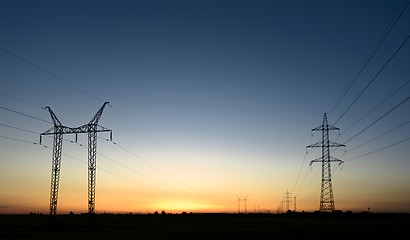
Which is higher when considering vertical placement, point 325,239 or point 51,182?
point 51,182

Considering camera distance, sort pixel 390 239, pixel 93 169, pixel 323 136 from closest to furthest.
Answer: pixel 390 239, pixel 93 169, pixel 323 136

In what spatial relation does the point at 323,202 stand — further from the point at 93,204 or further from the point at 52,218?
the point at 52,218

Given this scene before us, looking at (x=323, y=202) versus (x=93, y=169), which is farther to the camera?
(x=323, y=202)

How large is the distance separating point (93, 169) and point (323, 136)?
4873cm

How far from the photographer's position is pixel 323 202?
10062 cm

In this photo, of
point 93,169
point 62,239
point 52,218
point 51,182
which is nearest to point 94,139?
point 93,169

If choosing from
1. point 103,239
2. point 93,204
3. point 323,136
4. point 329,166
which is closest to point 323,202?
point 329,166

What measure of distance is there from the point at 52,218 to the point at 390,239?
59024mm

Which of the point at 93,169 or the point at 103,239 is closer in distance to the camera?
the point at 103,239

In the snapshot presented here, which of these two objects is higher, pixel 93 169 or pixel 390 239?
pixel 93 169

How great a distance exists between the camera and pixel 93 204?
79625 mm

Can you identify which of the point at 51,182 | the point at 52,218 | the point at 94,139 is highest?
the point at 94,139

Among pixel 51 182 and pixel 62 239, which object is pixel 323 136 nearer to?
pixel 51 182

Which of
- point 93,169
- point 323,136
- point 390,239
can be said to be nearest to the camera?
point 390,239
